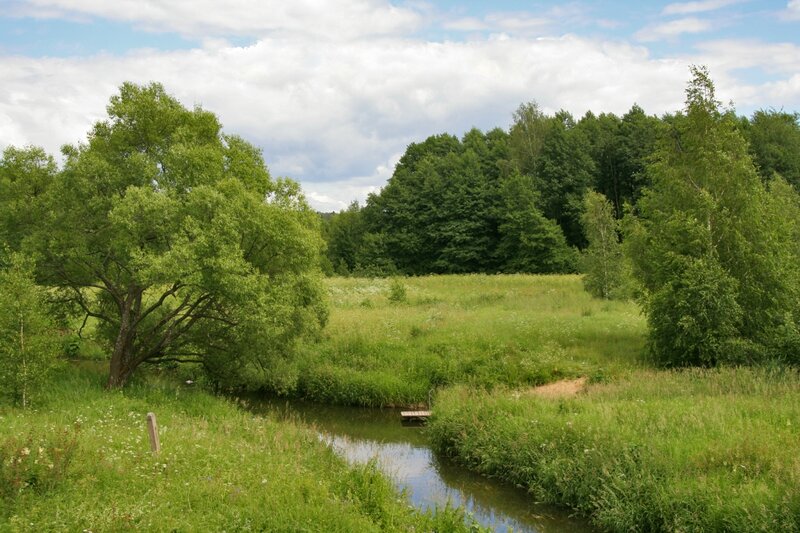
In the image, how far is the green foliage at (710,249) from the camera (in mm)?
20969

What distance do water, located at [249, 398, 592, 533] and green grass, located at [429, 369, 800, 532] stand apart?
0.43m

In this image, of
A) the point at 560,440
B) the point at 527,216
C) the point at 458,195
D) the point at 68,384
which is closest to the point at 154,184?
the point at 68,384

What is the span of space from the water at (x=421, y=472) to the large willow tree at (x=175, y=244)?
3645mm

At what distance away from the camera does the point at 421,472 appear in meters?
16.3

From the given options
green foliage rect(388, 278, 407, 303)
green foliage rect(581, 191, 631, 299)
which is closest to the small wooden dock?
green foliage rect(388, 278, 407, 303)

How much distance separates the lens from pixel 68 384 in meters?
18.9

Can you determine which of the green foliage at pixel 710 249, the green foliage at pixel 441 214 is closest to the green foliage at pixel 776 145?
the green foliage at pixel 441 214

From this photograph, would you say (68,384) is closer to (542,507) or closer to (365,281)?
(542,507)

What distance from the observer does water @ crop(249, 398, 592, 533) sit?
1315cm

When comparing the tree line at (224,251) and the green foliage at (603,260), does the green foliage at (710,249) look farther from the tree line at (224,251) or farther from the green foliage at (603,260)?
the green foliage at (603,260)

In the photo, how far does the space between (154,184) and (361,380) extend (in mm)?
10652

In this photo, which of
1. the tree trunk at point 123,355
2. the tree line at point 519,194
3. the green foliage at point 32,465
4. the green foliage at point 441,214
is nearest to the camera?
the green foliage at point 32,465

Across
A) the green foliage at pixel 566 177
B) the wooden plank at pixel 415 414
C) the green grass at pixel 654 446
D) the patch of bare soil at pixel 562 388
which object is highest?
the green foliage at pixel 566 177

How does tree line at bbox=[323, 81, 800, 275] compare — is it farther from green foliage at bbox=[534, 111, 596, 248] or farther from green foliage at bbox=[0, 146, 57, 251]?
green foliage at bbox=[0, 146, 57, 251]
